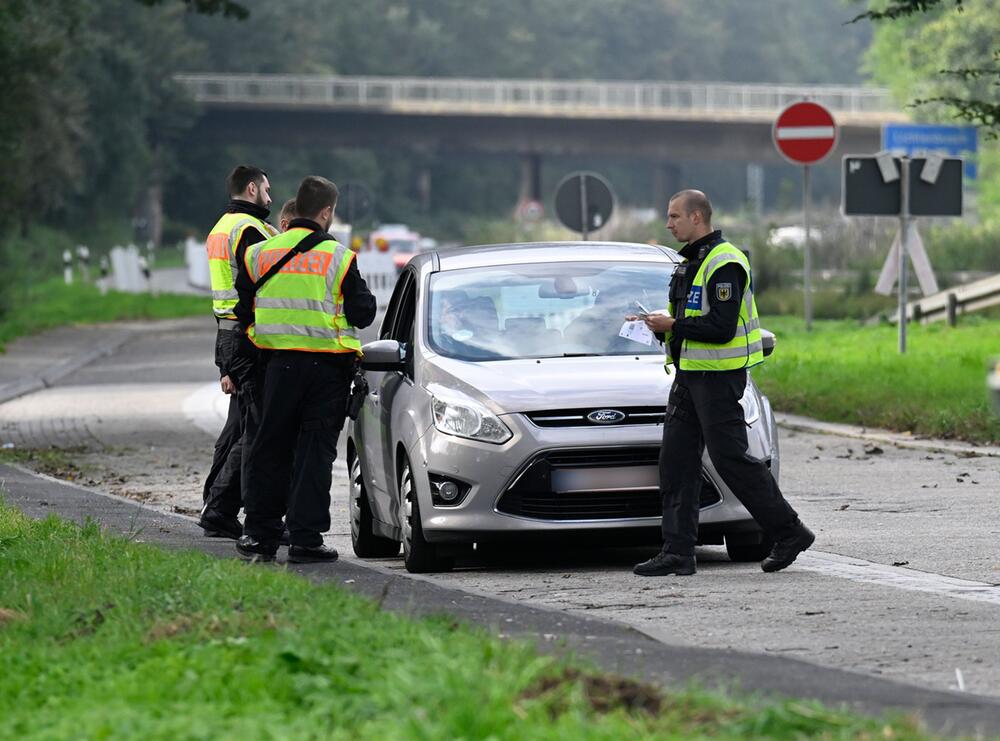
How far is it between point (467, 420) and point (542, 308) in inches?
45.0

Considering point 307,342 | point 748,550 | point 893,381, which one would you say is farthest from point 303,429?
point 893,381

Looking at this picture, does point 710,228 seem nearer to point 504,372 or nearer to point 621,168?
point 504,372

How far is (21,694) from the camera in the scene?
6.22m

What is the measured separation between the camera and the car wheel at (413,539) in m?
10.3

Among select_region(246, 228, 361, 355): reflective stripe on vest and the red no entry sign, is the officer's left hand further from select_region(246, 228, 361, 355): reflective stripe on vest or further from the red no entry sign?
the red no entry sign

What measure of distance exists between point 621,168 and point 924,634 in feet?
452

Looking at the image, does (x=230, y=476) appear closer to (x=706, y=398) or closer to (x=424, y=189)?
(x=706, y=398)

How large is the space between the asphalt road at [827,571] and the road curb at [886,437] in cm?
14

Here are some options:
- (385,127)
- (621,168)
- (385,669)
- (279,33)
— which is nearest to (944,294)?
(385,669)

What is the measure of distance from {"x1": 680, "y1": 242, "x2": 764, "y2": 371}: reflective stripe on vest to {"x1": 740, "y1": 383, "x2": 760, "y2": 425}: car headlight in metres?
0.51

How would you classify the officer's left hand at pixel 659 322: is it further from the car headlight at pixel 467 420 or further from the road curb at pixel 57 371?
the road curb at pixel 57 371

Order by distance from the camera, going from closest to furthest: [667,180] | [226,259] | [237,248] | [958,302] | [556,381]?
[556,381], [237,248], [226,259], [958,302], [667,180]

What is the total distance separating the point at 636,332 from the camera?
10.6 m

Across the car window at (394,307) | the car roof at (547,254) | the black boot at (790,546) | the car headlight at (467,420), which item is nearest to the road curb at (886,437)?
the car roof at (547,254)
